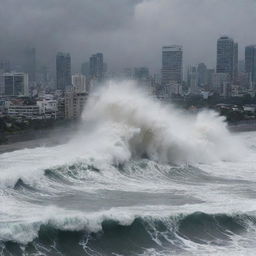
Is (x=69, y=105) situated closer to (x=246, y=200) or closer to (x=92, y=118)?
(x=92, y=118)

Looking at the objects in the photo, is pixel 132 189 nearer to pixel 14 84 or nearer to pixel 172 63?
pixel 14 84

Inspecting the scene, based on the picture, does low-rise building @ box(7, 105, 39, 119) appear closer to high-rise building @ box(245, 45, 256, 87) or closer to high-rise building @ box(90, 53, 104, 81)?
high-rise building @ box(90, 53, 104, 81)

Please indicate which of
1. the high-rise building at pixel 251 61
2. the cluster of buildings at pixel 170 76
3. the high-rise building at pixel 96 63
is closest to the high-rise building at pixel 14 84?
the cluster of buildings at pixel 170 76

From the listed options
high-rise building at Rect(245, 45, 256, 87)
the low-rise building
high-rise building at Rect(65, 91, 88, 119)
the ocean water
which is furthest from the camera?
high-rise building at Rect(245, 45, 256, 87)

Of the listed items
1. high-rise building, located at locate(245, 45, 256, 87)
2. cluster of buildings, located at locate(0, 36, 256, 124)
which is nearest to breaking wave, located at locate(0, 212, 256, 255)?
cluster of buildings, located at locate(0, 36, 256, 124)

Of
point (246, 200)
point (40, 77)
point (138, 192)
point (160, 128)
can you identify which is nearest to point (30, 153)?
point (160, 128)

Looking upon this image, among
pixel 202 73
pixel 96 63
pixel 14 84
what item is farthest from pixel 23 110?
pixel 202 73

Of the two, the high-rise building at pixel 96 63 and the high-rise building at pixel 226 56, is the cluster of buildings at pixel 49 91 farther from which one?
the high-rise building at pixel 226 56
